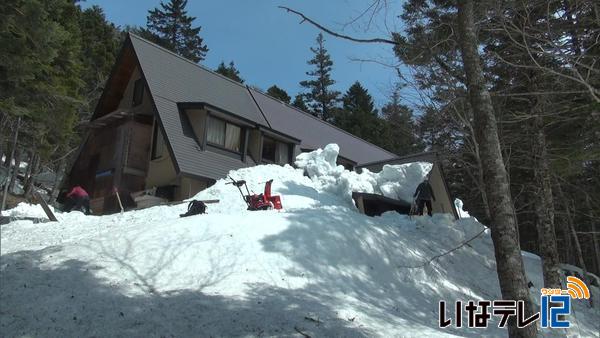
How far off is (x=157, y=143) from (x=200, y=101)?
2406 millimetres

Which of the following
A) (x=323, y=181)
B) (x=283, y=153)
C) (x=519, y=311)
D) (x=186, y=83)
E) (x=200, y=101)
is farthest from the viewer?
(x=283, y=153)

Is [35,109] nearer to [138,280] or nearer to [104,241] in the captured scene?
[104,241]

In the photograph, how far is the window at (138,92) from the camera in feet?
64.8

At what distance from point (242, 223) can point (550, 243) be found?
6.65 m

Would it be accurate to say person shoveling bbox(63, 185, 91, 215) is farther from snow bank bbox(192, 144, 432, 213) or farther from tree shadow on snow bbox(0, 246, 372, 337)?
tree shadow on snow bbox(0, 246, 372, 337)

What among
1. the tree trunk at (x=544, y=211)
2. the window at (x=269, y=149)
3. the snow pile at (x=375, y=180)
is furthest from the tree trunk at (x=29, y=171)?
the tree trunk at (x=544, y=211)

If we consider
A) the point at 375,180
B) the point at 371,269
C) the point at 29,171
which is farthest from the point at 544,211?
the point at 29,171

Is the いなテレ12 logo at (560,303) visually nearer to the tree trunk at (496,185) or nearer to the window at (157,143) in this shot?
the tree trunk at (496,185)

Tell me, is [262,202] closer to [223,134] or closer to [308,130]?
[223,134]

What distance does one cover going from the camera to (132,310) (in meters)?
5.79

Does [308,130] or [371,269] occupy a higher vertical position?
[308,130]

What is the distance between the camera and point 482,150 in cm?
514

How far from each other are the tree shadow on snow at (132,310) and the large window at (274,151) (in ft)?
46.2

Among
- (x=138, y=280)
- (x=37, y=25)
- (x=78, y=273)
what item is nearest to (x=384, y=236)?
(x=138, y=280)
